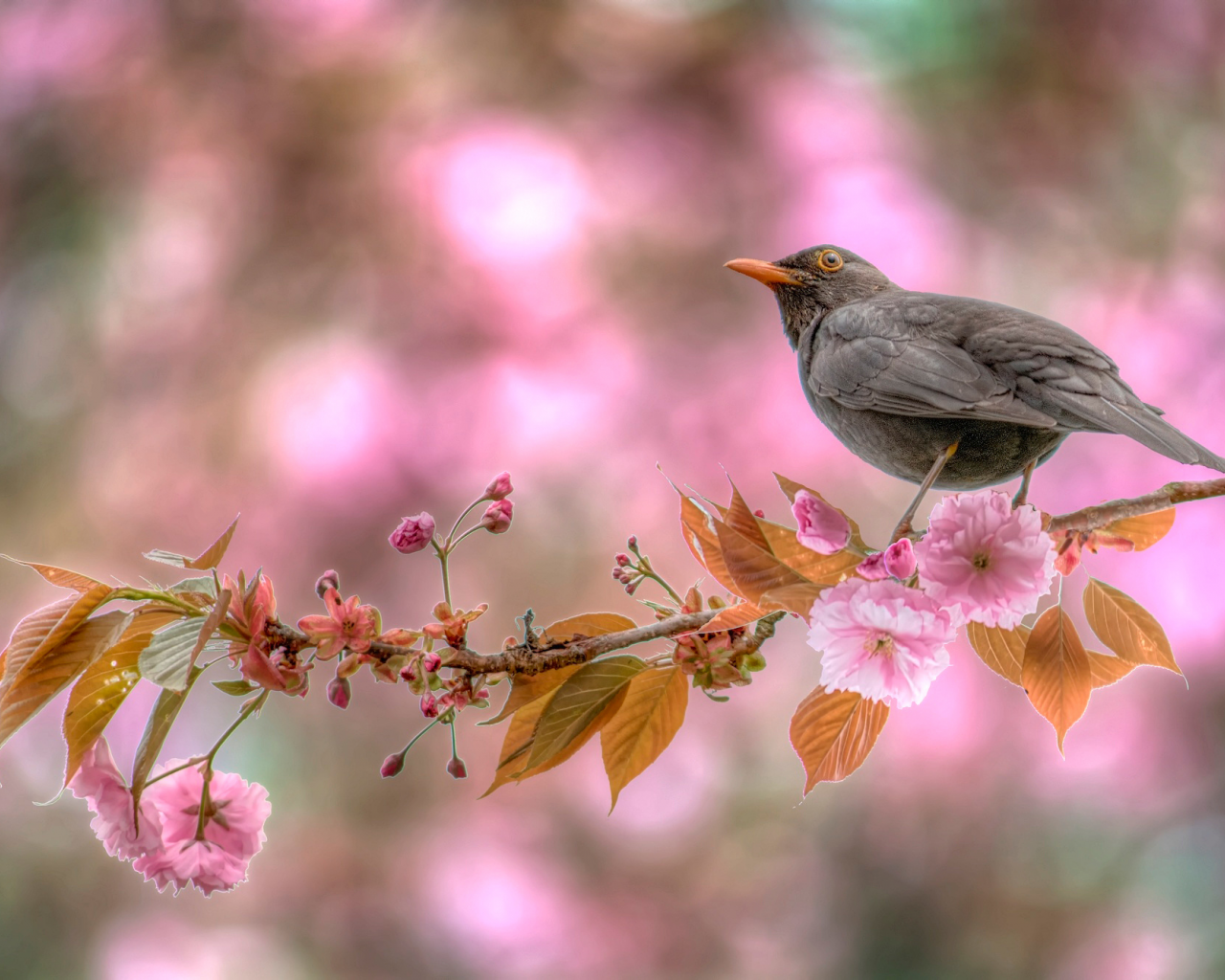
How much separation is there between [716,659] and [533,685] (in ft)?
0.41

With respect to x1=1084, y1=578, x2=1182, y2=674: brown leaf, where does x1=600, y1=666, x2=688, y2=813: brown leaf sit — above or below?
below

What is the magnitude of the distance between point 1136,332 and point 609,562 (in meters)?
1.36

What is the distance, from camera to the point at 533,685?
761mm

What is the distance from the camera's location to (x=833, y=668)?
28.0 inches

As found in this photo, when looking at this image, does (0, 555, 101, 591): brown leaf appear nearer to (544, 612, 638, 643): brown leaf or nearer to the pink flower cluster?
the pink flower cluster

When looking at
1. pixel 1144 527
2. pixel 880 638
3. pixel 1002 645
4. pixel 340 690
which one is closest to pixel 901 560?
pixel 880 638

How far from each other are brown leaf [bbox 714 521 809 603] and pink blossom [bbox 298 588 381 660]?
0.23 meters

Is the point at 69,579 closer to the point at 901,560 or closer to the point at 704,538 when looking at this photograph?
the point at 704,538

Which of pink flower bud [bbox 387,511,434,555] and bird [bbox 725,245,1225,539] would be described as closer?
pink flower bud [bbox 387,511,434,555]

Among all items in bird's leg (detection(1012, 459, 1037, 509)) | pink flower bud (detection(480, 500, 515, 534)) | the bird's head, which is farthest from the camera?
the bird's head

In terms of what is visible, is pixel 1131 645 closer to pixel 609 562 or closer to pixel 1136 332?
pixel 609 562

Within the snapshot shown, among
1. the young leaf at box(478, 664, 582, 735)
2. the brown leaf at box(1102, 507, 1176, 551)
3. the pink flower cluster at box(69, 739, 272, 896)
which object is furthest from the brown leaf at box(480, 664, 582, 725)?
the brown leaf at box(1102, 507, 1176, 551)

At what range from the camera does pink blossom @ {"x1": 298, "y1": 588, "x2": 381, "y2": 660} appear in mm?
706

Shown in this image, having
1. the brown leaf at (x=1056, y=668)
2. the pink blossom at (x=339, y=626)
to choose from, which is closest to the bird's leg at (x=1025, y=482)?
the brown leaf at (x=1056, y=668)
